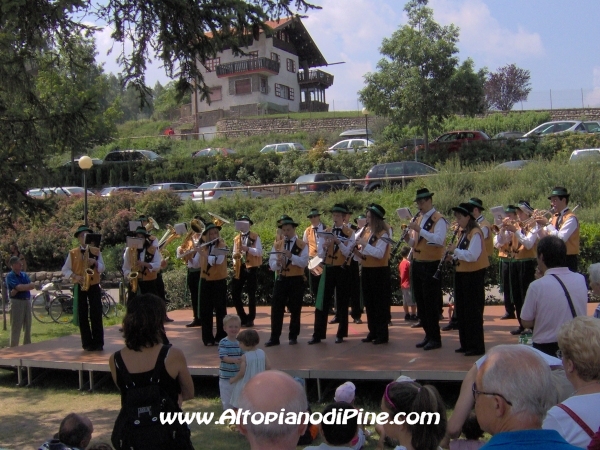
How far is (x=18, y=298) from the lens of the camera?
11719mm

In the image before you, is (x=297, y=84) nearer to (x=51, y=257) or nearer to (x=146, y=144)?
(x=146, y=144)

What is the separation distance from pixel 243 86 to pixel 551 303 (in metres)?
56.4

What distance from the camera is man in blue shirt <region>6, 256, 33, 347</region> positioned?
455 inches

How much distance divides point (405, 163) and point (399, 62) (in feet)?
25.5

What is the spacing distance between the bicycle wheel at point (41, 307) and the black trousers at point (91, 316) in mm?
6612

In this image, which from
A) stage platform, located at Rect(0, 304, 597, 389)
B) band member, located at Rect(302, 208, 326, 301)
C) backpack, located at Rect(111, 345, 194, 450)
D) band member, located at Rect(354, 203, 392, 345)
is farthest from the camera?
band member, located at Rect(302, 208, 326, 301)

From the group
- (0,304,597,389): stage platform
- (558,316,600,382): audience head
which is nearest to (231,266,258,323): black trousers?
(0,304,597,389): stage platform

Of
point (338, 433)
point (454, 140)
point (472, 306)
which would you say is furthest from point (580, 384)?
point (454, 140)

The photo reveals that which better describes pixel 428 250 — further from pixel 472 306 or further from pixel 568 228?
pixel 568 228

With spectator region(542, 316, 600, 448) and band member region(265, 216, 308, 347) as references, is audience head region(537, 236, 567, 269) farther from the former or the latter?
band member region(265, 216, 308, 347)

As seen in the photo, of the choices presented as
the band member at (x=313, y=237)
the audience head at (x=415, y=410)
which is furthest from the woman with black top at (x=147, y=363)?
the band member at (x=313, y=237)

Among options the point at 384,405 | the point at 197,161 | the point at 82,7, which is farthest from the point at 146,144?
the point at 384,405

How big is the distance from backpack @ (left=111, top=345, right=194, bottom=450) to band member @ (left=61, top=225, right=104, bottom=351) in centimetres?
643

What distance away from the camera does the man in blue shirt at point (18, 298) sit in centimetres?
1155
